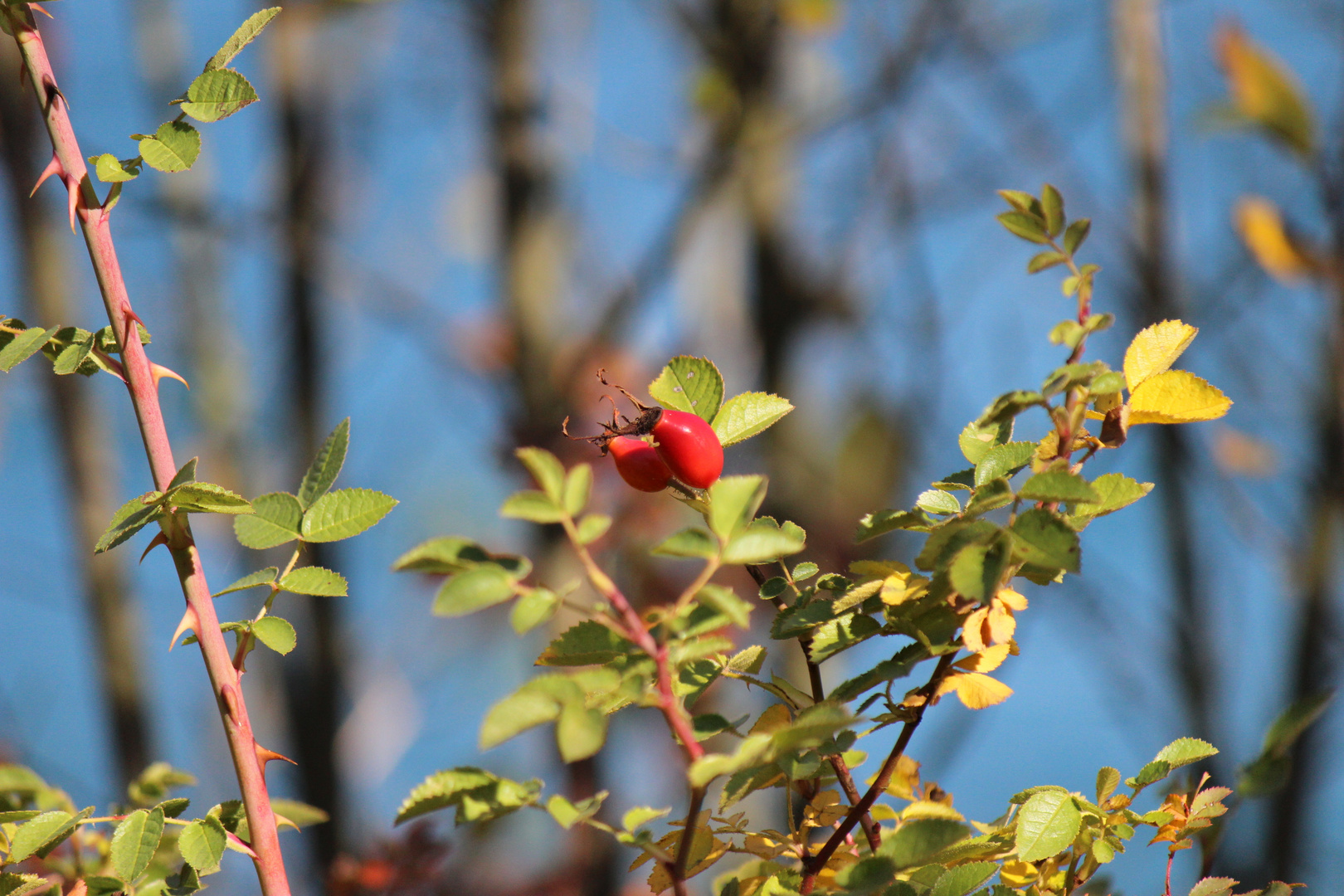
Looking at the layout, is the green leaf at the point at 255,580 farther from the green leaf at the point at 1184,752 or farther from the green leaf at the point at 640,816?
the green leaf at the point at 1184,752

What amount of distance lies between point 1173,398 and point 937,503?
0.35ft

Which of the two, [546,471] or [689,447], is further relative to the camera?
[689,447]

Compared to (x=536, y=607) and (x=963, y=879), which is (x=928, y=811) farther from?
(x=536, y=607)

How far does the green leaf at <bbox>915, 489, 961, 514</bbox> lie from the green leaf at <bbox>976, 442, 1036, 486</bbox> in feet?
0.04

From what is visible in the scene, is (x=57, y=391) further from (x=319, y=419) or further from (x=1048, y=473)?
(x=1048, y=473)

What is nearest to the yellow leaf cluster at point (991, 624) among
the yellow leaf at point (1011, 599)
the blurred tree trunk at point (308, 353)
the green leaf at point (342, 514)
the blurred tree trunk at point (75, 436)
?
the yellow leaf at point (1011, 599)

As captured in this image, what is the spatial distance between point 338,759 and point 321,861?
10.1 inches

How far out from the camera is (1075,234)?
Result: 441mm

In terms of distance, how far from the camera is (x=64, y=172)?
0.39 metres

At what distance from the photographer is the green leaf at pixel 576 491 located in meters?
0.30


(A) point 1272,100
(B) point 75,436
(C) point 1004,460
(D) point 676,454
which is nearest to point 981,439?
(C) point 1004,460

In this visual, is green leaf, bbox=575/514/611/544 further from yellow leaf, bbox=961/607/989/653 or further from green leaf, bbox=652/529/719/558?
yellow leaf, bbox=961/607/989/653

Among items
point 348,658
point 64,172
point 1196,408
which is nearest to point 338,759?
point 348,658

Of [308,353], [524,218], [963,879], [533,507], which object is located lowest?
[963,879]
